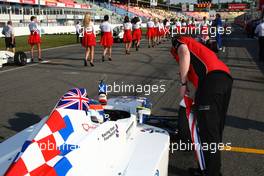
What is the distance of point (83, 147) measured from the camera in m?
2.85

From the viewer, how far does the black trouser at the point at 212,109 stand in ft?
11.0

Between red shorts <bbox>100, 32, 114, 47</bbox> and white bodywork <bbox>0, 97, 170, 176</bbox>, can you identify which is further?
red shorts <bbox>100, 32, 114, 47</bbox>

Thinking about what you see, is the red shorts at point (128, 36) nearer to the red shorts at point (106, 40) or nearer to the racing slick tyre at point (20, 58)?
the red shorts at point (106, 40)

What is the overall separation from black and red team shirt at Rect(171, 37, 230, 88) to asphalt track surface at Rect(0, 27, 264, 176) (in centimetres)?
118

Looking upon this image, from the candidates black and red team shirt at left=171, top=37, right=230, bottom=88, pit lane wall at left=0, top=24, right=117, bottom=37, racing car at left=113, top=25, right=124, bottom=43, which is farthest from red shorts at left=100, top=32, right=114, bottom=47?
pit lane wall at left=0, top=24, right=117, bottom=37

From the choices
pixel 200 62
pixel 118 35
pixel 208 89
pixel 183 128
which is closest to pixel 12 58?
pixel 183 128

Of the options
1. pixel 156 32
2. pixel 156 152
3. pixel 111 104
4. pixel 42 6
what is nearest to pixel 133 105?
pixel 111 104

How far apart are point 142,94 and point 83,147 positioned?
16.2ft

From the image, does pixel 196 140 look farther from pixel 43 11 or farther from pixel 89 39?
pixel 43 11

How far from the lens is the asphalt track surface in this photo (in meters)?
4.39

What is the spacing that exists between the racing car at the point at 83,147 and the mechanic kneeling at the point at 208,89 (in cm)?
47

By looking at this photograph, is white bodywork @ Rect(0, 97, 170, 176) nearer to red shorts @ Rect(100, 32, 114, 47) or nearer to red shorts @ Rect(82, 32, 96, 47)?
red shorts @ Rect(82, 32, 96, 47)

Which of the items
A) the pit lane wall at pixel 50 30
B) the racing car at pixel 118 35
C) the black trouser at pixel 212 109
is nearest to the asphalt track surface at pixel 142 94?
the black trouser at pixel 212 109

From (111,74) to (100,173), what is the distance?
769 cm
